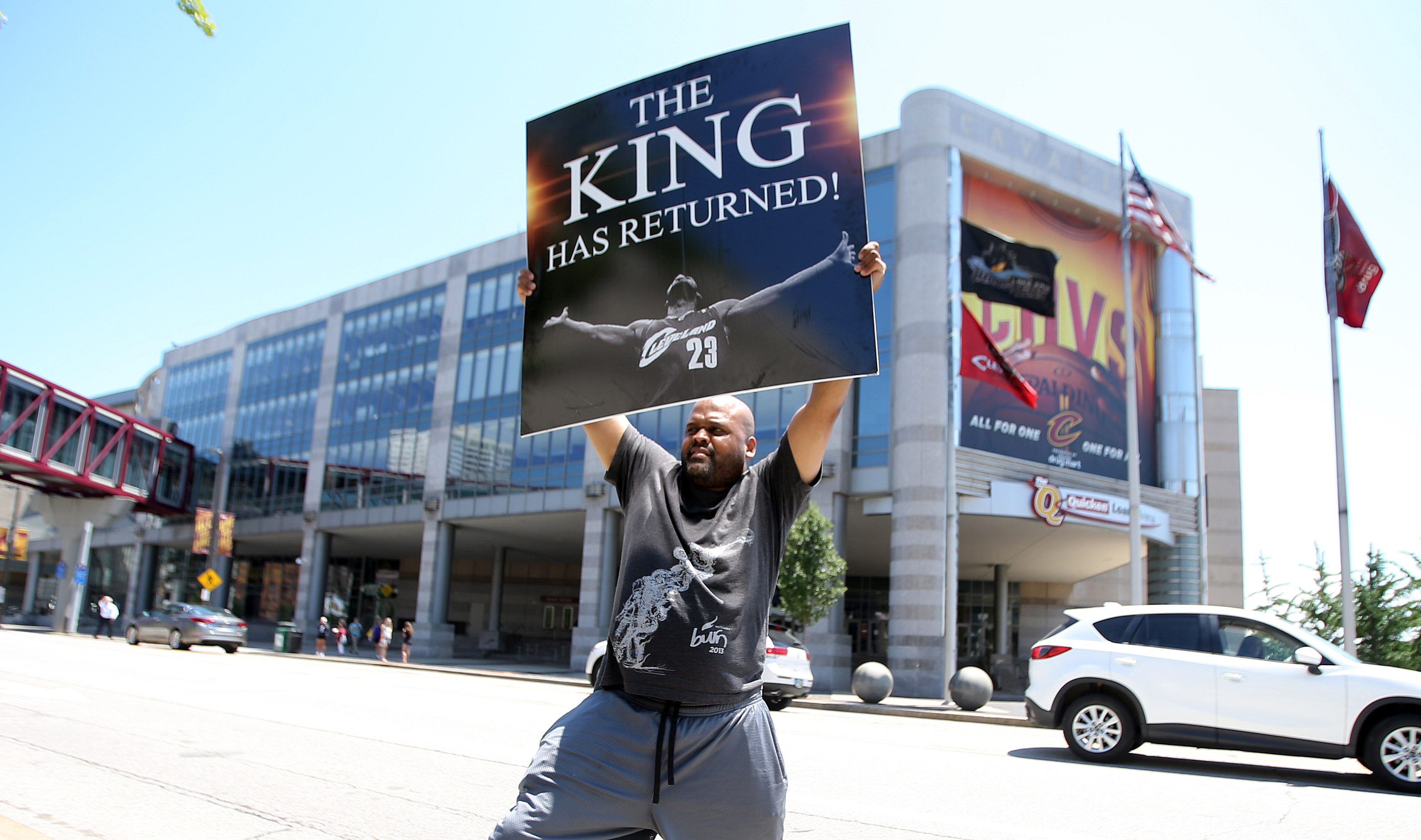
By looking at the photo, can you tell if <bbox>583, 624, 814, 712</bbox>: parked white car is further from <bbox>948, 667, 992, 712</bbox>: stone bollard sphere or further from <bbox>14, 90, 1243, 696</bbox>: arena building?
<bbox>14, 90, 1243, 696</bbox>: arena building

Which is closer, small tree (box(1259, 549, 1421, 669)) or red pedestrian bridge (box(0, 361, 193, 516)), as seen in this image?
small tree (box(1259, 549, 1421, 669))

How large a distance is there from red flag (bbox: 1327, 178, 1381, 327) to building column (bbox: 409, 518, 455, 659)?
30.4 m

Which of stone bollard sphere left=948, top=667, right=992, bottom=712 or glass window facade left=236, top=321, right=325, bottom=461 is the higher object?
glass window facade left=236, top=321, right=325, bottom=461

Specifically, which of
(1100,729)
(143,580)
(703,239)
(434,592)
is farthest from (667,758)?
(143,580)

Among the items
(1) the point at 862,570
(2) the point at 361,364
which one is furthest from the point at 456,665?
(1) the point at 862,570

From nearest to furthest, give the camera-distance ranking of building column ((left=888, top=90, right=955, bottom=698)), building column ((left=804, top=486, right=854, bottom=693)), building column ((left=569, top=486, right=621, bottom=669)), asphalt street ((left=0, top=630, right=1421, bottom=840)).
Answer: asphalt street ((left=0, top=630, right=1421, bottom=840)) < building column ((left=888, top=90, right=955, bottom=698)) < building column ((left=804, top=486, right=854, bottom=693)) < building column ((left=569, top=486, right=621, bottom=669))

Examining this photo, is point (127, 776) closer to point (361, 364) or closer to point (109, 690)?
point (109, 690)

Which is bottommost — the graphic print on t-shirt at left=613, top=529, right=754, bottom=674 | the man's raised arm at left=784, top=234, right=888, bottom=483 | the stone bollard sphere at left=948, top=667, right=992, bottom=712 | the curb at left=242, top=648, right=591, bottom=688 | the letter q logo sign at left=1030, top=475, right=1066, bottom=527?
the curb at left=242, top=648, right=591, bottom=688

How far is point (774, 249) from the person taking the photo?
296cm

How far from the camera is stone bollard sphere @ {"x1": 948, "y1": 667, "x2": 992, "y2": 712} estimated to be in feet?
60.4

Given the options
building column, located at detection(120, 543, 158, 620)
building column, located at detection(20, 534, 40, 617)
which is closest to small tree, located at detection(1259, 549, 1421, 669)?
building column, located at detection(120, 543, 158, 620)

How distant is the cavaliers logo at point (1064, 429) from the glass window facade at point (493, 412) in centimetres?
1583

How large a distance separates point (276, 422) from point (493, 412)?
16.2 meters

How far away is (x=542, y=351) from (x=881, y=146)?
88.8 ft
